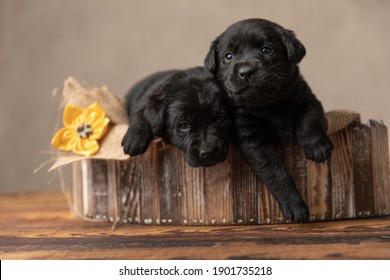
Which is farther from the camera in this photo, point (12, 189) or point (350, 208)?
point (12, 189)

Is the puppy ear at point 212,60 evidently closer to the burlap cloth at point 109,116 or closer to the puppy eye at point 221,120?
the puppy eye at point 221,120

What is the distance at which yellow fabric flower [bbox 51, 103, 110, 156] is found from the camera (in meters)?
1.94

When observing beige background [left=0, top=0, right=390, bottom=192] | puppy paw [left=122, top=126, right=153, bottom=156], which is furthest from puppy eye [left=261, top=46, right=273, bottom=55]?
beige background [left=0, top=0, right=390, bottom=192]

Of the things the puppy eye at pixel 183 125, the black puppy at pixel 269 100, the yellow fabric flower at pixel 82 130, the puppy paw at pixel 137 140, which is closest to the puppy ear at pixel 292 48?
the black puppy at pixel 269 100

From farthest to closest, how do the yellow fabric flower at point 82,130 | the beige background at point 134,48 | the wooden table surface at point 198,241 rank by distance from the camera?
1. the beige background at point 134,48
2. the yellow fabric flower at point 82,130
3. the wooden table surface at point 198,241

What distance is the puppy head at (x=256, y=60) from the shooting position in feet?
5.15

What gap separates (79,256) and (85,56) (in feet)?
8.04

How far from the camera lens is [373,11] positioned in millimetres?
3332

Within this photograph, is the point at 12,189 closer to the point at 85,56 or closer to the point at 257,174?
the point at 85,56

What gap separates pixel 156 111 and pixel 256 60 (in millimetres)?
358

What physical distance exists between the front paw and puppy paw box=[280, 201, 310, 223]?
0.46 feet

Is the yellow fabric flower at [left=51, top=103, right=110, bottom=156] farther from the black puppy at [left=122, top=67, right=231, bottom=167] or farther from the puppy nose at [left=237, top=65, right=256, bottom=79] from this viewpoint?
the puppy nose at [left=237, top=65, right=256, bottom=79]

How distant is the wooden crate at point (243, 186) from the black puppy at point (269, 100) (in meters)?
0.10
